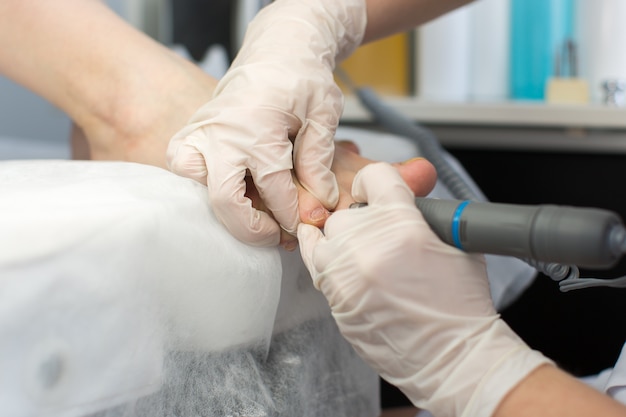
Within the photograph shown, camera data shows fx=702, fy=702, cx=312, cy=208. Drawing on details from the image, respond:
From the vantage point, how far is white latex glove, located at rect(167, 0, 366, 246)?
0.62 metres

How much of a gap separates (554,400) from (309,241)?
0.23 meters

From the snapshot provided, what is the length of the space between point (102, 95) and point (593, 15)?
1095mm

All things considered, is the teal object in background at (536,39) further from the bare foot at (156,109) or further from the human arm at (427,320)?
the human arm at (427,320)

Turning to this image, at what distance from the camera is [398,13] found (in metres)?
0.91

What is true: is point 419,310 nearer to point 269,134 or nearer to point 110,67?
point 269,134

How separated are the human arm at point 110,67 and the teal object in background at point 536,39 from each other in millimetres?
968

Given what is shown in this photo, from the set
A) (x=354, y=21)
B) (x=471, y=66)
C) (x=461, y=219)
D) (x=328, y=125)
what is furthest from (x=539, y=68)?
(x=461, y=219)

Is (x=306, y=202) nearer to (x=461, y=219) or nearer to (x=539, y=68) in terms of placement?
(x=461, y=219)

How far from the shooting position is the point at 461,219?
52 cm

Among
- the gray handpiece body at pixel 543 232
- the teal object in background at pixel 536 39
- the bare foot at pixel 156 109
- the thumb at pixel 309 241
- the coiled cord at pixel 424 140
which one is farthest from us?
the teal object in background at pixel 536 39

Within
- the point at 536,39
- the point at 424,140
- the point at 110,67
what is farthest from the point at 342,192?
the point at 536,39

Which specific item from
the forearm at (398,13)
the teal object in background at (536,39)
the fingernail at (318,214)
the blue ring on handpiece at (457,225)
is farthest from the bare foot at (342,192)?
Answer: the teal object in background at (536,39)

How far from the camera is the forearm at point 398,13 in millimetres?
880

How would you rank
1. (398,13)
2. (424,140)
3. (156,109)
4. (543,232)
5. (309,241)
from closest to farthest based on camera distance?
(543,232)
(309,241)
(156,109)
(398,13)
(424,140)
